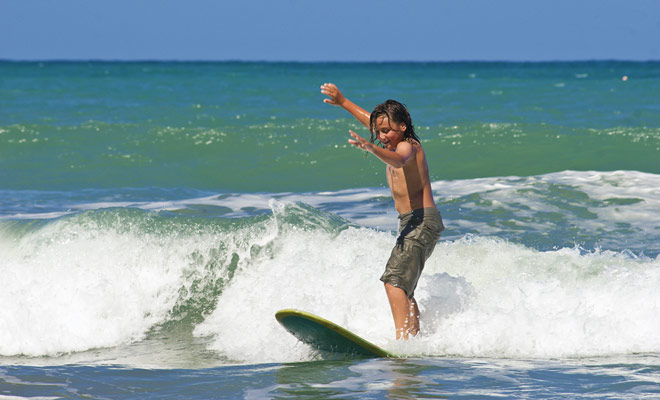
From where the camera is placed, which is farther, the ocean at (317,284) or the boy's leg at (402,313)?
the boy's leg at (402,313)

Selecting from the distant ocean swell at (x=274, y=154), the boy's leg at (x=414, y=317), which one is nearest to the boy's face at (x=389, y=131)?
the boy's leg at (x=414, y=317)

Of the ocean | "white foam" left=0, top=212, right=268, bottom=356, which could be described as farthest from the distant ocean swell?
"white foam" left=0, top=212, right=268, bottom=356

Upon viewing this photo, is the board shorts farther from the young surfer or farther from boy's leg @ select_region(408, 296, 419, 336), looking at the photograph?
boy's leg @ select_region(408, 296, 419, 336)

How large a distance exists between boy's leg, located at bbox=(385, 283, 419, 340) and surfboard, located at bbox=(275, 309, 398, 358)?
175 mm

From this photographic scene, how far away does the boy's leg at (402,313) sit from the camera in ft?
16.8

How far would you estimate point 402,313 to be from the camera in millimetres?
5152

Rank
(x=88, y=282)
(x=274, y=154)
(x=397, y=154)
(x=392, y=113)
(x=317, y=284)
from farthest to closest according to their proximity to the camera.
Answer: (x=274, y=154), (x=88, y=282), (x=317, y=284), (x=392, y=113), (x=397, y=154)

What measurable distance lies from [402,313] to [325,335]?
20.1 inches

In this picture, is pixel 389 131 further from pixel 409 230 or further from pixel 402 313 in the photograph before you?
pixel 402 313

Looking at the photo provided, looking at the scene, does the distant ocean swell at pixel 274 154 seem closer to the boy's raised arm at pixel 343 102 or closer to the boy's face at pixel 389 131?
the boy's raised arm at pixel 343 102

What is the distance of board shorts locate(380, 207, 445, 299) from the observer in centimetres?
511

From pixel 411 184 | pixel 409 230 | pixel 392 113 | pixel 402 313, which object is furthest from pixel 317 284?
pixel 392 113

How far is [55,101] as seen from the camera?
87.7ft

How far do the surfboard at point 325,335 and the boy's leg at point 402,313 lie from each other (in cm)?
17
